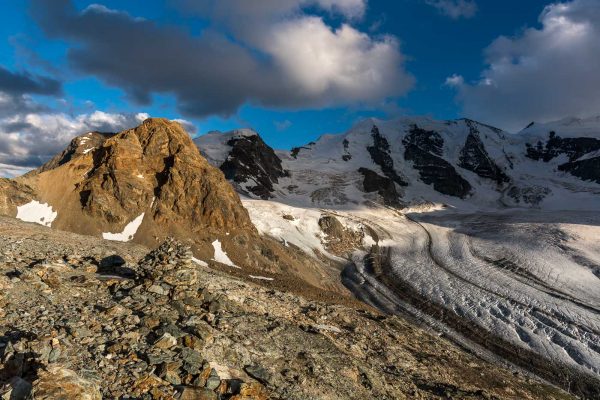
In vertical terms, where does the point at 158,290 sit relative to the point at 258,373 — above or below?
above

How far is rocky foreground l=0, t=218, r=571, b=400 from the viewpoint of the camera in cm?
998

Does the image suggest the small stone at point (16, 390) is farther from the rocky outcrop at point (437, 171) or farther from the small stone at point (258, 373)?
the rocky outcrop at point (437, 171)

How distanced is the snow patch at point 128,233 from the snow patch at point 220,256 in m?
9.03

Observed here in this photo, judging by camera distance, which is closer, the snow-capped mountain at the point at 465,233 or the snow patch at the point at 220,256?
the snow-capped mountain at the point at 465,233

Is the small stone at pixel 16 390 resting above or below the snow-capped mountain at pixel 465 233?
below

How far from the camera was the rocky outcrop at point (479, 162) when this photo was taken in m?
172

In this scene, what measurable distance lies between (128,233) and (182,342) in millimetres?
36182

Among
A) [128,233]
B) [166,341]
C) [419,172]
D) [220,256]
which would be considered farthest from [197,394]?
[419,172]

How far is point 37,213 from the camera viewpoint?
44375 mm

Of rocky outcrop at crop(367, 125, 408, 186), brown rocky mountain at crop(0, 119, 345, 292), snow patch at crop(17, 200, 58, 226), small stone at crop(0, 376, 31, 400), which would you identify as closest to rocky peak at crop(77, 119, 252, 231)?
brown rocky mountain at crop(0, 119, 345, 292)

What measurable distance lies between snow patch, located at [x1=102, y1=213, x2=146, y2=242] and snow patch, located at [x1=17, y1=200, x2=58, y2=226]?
255 inches

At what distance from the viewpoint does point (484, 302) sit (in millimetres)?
46938

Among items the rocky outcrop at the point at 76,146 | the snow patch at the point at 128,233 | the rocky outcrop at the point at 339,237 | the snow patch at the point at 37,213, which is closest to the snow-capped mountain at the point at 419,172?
the rocky outcrop at the point at 76,146

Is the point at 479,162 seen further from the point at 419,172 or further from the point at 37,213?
the point at 37,213
